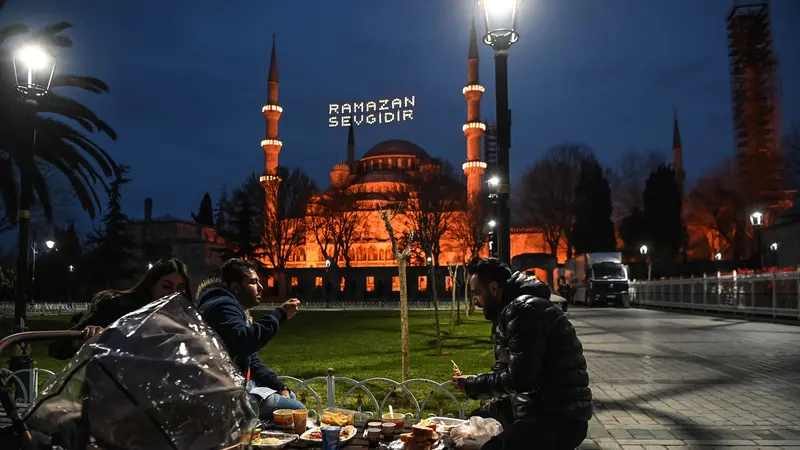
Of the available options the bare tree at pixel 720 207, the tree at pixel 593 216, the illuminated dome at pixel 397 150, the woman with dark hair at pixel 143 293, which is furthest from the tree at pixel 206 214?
the woman with dark hair at pixel 143 293

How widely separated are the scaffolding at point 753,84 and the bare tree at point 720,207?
1.94m

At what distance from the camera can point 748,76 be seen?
63.1 metres

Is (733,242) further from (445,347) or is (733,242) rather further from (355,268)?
(445,347)

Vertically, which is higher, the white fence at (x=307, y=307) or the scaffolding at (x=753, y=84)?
the scaffolding at (x=753, y=84)

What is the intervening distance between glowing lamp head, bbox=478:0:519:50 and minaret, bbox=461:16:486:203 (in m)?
52.4

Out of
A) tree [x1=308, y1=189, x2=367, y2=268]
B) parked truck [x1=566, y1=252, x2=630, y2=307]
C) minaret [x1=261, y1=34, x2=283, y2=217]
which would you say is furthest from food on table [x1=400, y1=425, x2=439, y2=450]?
minaret [x1=261, y1=34, x2=283, y2=217]

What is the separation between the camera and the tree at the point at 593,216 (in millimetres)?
57750

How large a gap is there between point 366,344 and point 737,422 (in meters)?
11.4

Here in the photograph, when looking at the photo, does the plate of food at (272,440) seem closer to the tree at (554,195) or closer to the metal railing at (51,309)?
the metal railing at (51,309)

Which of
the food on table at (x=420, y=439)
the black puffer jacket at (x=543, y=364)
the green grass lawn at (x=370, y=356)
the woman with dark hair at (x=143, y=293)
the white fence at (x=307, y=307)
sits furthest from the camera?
the white fence at (x=307, y=307)

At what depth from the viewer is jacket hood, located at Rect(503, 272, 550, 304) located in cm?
379

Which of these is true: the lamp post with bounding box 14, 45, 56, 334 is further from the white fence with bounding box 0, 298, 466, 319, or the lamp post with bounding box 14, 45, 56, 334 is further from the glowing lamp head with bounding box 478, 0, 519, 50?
the white fence with bounding box 0, 298, 466, 319

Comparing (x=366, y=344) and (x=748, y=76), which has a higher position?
(x=748, y=76)

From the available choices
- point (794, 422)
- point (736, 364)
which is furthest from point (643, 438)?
point (736, 364)
